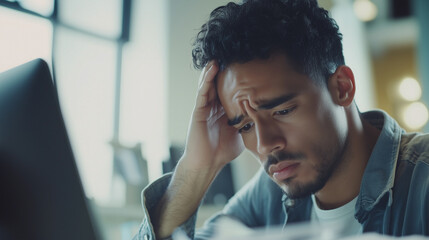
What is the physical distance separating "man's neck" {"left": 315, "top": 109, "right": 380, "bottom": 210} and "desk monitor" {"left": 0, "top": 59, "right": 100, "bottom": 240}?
2.08 ft

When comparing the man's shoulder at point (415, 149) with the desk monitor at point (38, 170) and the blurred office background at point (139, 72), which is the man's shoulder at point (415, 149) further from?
the desk monitor at point (38, 170)

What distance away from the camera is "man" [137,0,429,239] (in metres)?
0.82

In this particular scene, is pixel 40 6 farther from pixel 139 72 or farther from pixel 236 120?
pixel 236 120

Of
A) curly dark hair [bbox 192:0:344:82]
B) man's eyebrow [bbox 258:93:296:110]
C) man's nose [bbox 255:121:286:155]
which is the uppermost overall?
curly dark hair [bbox 192:0:344:82]

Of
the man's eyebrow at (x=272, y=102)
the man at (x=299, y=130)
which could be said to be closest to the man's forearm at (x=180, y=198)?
the man at (x=299, y=130)

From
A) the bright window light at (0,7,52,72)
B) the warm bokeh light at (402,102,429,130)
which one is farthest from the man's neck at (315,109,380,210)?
the bright window light at (0,7,52,72)

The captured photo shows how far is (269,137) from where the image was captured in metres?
0.83

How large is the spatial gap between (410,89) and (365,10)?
1.40ft

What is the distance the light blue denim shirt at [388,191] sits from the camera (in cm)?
77

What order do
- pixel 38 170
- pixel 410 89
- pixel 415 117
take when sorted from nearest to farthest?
pixel 38 170 < pixel 415 117 < pixel 410 89

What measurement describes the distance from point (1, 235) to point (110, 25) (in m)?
1.42

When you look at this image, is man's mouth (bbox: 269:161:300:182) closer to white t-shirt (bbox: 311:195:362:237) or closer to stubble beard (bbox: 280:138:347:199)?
stubble beard (bbox: 280:138:347:199)

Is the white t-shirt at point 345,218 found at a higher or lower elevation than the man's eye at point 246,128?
lower

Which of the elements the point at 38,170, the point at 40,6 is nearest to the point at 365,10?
the point at 40,6
